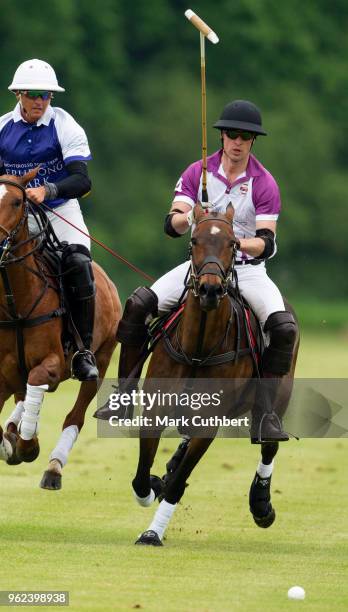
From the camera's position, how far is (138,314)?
10.9m

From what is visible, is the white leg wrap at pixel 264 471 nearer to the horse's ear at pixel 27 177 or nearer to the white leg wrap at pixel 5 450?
the white leg wrap at pixel 5 450

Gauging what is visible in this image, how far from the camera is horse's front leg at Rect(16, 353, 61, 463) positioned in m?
10.6

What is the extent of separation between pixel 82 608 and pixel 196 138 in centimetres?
4299

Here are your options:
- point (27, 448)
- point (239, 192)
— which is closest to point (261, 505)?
point (27, 448)

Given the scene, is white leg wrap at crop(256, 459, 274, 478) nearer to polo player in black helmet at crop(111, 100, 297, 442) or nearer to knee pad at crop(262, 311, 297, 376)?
polo player in black helmet at crop(111, 100, 297, 442)

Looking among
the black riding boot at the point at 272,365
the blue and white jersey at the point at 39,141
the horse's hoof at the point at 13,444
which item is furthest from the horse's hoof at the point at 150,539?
the blue and white jersey at the point at 39,141

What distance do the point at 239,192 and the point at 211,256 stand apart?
1147mm

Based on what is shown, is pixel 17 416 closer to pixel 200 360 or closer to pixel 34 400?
pixel 34 400

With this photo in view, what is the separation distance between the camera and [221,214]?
10.1m

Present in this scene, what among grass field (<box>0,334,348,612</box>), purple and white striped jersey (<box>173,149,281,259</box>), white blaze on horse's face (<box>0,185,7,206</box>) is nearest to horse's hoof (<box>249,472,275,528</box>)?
grass field (<box>0,334,348,612</box>)

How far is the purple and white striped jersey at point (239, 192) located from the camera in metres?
10.8

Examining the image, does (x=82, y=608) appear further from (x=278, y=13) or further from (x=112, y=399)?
(x=278, y=13)

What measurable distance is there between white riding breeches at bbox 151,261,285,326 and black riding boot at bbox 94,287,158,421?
0.07 metres

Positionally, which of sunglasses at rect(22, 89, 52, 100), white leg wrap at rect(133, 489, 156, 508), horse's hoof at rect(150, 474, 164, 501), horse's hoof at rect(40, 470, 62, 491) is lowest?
horse's hoof at rect(150, 474, 164, 501)
